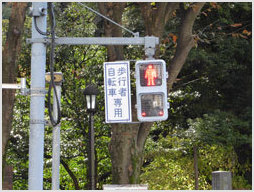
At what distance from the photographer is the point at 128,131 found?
40.5 feet

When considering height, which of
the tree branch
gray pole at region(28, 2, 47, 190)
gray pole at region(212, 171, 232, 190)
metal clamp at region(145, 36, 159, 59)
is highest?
the tree branch

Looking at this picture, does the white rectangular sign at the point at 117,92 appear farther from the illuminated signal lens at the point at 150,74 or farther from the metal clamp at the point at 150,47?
the illuminated signal lens at the point at 150,74

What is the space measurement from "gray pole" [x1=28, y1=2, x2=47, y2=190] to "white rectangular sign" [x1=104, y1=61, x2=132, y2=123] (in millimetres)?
1337

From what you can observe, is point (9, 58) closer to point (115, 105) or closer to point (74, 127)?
point (115, 105)

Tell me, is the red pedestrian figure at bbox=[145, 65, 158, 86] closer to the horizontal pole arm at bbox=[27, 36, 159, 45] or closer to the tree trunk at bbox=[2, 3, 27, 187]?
the horizontal pole arm at bbox=[27, 36, 159, 45]

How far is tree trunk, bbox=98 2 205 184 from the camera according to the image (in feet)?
40.4

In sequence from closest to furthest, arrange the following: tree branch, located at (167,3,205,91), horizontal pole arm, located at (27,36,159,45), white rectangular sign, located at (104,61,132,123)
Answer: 1. horizontal pole arm, located at (27,36,159,45)
2. white rectangular sign, located at (104,61,132,123)
3. tree branch, located at (167,3,205,91)

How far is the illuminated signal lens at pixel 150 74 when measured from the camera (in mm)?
6356

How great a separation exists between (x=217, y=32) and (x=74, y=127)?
764 centimetres

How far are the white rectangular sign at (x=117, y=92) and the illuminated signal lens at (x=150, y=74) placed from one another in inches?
37.7

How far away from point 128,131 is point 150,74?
6063 mm

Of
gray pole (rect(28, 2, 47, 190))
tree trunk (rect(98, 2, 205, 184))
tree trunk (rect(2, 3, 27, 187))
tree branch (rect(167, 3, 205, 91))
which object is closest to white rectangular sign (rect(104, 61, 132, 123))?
gray pole (rect(28, 2, 47, 190))

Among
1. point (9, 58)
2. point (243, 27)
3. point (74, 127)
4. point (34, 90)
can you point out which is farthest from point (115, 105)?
point (243, 27)

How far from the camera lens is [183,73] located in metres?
21.7
